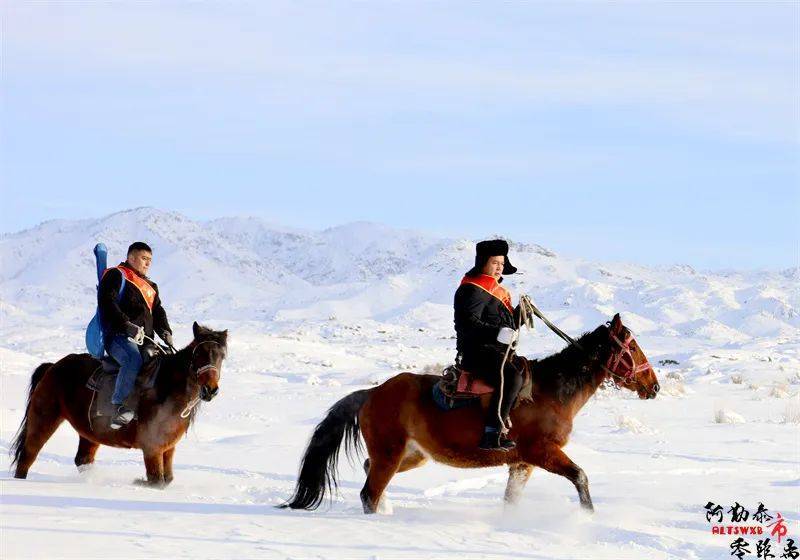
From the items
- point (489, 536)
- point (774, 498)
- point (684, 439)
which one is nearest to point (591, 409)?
point (684, 439)

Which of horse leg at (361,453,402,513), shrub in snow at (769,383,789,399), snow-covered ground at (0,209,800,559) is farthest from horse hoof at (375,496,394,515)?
shrub in snow at (769,383,789,399)

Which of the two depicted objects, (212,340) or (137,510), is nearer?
(137,510)

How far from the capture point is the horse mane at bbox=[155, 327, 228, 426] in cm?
954

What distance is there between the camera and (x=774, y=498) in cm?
993

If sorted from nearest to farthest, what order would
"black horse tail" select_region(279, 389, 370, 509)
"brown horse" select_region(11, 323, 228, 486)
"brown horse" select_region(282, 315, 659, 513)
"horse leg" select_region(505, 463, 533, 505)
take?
"brown horse" select_region(282, 315, 659, 513) → "horse leg" select_region(505, 463, 533, 505) → "black horse tail" select_region(279, 389, 370, 509) → "brown horse" select_region(11, 323, 228, 486)

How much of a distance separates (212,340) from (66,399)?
1.95 meters

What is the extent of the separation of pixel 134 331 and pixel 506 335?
374 cm

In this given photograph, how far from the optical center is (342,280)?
106 m

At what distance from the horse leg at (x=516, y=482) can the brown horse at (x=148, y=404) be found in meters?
2.86

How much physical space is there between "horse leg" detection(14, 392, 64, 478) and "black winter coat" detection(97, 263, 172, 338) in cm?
124

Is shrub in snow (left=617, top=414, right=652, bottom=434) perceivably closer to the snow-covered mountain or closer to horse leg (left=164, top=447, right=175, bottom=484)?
horse leg (left=164, top=447, right=175, bottom=484)

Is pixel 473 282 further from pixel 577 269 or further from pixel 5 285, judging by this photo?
pixel 5 285

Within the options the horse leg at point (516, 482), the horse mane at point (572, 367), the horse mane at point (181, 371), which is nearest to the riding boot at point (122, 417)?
Answer: the horse mane at point (181, 371)

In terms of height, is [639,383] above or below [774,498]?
above
